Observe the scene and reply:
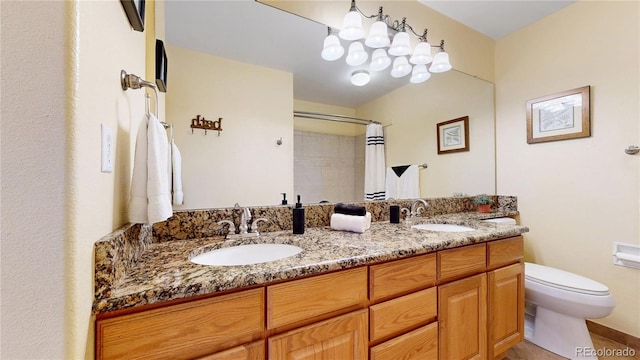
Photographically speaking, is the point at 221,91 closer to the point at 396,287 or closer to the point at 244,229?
the point at 244,229

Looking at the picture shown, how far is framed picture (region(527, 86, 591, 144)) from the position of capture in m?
1.73

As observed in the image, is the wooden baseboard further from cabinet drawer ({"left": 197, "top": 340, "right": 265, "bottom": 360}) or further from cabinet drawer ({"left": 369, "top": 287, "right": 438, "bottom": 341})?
cabinet drawer ({"left": 197, "top": 340, "right": 265, "bottom": 360})

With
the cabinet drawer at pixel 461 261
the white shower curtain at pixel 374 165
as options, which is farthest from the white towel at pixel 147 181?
the white shower curtain at pixel 374 165

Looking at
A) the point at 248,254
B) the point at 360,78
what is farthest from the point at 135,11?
the point at 360,78

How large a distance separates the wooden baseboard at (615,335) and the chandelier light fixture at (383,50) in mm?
2061

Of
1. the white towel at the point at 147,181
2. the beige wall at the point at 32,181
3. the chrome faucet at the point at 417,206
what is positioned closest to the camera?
the beige wall at the point at 32,181

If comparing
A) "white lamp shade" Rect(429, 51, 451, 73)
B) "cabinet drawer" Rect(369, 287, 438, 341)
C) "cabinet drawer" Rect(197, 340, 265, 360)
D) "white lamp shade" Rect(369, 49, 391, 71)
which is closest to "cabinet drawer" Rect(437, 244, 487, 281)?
"cabinet drawer" Rect(369, 287, 438, 341)

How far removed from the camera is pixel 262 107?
1297 millimetres

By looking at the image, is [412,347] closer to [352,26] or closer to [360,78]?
[360,78]

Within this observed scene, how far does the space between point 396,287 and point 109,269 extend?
34.4 inches

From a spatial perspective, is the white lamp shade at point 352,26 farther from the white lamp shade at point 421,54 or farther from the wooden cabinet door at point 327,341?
the wooden cabinet door at point 327,341

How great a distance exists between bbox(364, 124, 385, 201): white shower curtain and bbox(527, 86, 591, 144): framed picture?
4.35 ft

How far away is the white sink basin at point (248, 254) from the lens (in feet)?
3.16

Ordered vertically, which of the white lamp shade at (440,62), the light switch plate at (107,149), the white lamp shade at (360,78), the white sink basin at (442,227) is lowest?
the white sink basin at (442,227)
